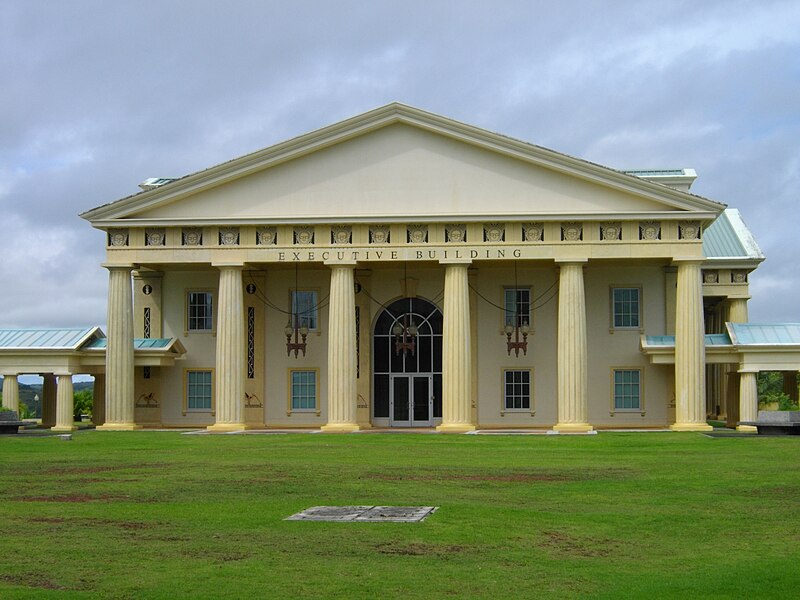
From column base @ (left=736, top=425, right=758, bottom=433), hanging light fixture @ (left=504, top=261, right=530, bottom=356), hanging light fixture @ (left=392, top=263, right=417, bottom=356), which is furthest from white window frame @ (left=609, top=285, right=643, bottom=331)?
hanging light fixture @ (left=392, top=263, right=417, bottom=356)

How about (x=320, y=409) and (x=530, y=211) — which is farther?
(x=320, y=409)

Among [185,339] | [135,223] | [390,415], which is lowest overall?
[390,415]

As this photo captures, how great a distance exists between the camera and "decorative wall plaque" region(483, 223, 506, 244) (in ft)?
165

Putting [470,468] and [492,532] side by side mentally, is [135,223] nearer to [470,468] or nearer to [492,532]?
[470,468]

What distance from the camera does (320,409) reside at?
5566 cm

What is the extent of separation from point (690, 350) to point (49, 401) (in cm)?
2936

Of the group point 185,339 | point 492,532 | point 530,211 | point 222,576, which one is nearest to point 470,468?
point 492,532

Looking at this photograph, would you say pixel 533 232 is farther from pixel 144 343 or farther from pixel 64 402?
pixel 64 402

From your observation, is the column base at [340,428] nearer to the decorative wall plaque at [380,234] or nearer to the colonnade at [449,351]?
the colonnade at [449,351]

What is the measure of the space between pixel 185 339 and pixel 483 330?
13726mm

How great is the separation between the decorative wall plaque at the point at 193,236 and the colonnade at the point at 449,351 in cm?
141

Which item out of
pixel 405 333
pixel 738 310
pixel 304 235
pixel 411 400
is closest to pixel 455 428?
pixel 411 400

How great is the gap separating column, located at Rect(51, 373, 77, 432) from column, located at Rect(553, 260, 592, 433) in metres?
21.1

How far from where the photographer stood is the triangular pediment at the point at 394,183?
50.1m
